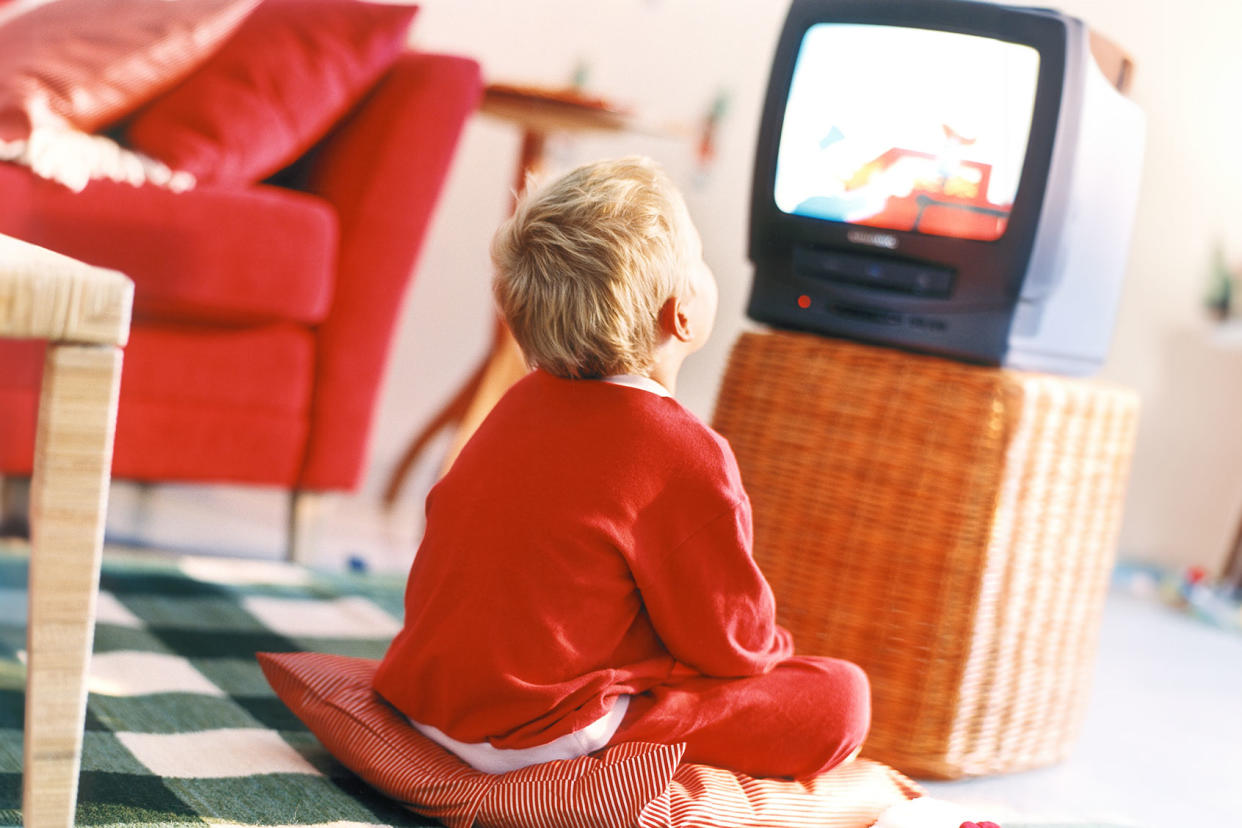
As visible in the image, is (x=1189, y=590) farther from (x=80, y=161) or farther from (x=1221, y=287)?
(x=80, y=161)

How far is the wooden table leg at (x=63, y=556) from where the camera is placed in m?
0.67

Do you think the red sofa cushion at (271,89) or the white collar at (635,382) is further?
the red sofa cushion at (271,89)

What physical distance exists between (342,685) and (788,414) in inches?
22.4

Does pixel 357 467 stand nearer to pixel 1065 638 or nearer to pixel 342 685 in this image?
pixel 342 685

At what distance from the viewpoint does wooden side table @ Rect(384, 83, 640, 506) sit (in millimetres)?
2049

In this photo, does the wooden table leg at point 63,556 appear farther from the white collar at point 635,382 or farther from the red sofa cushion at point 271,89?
the red sofa cushion at point 271,89

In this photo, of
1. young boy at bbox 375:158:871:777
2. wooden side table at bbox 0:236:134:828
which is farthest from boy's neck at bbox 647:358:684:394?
wooden side table at bbox 0:236:134:828

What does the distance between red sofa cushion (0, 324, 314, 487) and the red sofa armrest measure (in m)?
0.04

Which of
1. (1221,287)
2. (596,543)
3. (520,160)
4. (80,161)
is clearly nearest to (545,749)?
(596,543)

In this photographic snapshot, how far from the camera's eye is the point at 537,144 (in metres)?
2.37

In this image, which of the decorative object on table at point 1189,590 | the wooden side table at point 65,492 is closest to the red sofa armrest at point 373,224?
the wooden side table at point 65,492

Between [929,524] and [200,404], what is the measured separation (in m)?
0.96

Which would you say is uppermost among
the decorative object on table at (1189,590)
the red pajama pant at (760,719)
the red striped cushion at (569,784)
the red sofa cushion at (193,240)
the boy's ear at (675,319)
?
the boy's ear at (675,319)

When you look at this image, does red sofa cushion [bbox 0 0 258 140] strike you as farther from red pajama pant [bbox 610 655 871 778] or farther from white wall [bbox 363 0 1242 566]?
red pajama pant [bbox 610 655 871 778]
